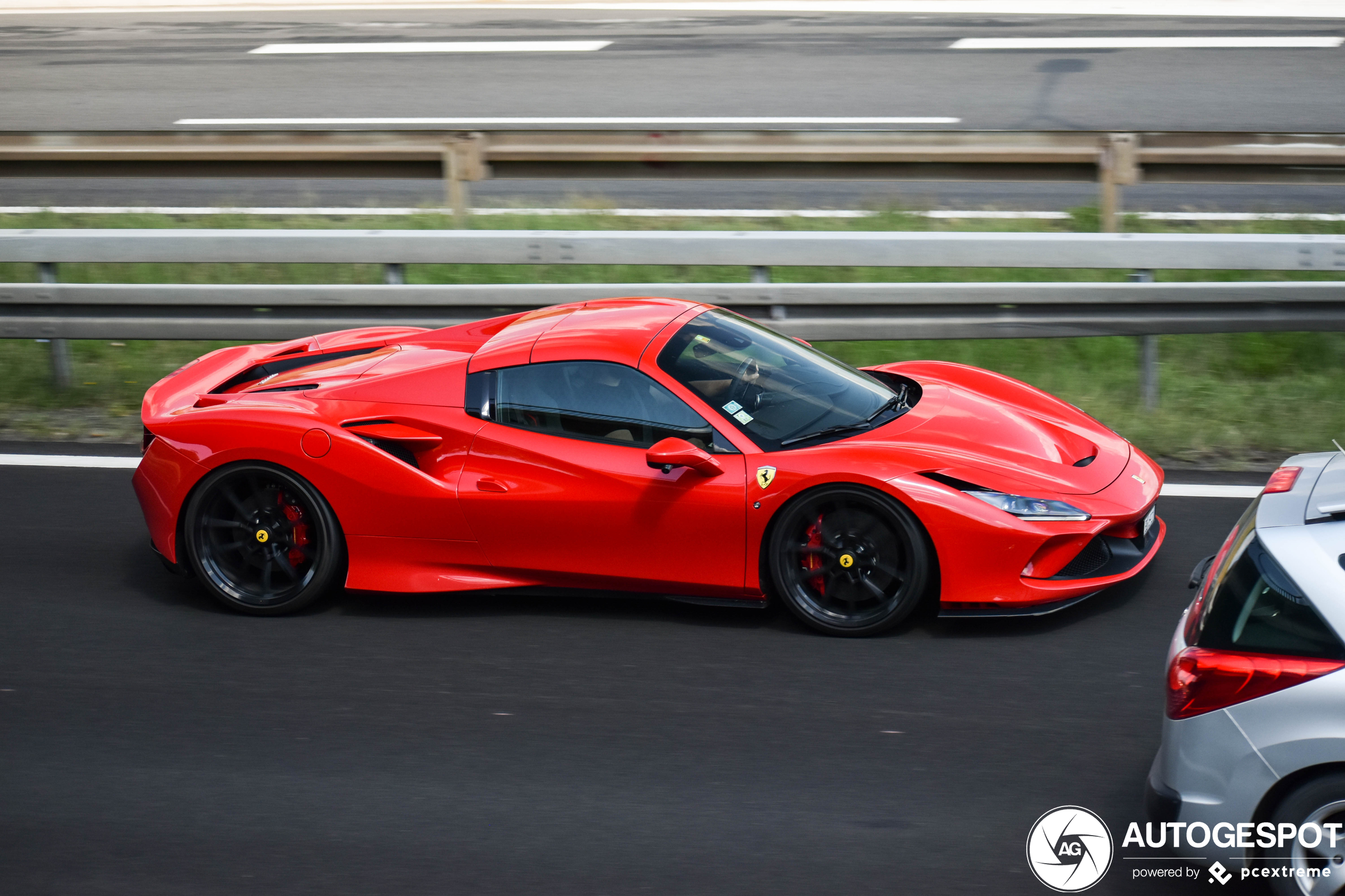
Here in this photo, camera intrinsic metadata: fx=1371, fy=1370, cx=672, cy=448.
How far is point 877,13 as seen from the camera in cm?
1775

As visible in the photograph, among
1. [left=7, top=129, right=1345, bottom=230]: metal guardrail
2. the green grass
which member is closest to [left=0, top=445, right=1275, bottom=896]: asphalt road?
the green grass

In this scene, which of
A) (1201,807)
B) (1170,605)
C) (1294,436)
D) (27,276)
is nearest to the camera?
(1201,807)

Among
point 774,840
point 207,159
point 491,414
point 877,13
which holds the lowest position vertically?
point 774,840

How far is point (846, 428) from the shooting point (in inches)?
217

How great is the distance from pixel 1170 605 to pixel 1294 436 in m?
2.40

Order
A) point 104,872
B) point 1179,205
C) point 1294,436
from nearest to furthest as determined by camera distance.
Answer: point 104,872
point 1294,436
point 1179,205

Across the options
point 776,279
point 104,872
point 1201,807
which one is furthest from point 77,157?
point 1201,807

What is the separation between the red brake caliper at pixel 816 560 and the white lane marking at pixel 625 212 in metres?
6.00

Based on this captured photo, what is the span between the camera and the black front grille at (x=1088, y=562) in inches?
205

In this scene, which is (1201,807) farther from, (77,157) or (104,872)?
(77,157)

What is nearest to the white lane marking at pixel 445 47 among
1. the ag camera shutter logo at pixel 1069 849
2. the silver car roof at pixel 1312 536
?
the ag camera shutter logo at pixel 1069 849

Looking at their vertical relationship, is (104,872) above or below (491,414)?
below

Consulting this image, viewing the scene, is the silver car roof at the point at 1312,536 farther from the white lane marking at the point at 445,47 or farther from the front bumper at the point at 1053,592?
the white lane marking at the point at 445,47
